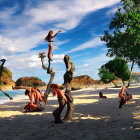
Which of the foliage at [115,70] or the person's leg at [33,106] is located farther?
the foliage at [115,70]

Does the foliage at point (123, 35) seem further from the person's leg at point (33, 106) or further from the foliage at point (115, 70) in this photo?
the foliage at point (115, 70)

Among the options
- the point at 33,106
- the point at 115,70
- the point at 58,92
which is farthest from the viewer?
the point at 115,70

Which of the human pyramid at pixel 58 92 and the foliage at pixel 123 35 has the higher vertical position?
the foliage at pixel 123 35

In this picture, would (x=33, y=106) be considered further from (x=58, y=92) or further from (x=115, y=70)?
(x=115, y=70)

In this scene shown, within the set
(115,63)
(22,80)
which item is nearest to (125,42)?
(115,63)

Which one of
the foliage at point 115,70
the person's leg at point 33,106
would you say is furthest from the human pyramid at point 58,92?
the foliage at point 115,70

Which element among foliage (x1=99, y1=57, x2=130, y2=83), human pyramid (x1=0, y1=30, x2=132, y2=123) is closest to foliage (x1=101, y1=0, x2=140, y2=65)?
human pyramid (x1=0, y1=30, x2=132, y2=123)

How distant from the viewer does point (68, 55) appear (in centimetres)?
936

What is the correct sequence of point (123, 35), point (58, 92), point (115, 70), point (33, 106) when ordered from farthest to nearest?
point (115, 70), point (123, 35), point (33, 106), point (58, 92)

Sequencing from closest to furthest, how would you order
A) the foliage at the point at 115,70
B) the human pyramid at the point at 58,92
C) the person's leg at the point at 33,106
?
1. the human pyramid at the point at 58,92
2. the person's leg at the point at 33,106
3. the foliage at the point at 115,70

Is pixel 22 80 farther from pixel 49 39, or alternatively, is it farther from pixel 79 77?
pixel 49 39

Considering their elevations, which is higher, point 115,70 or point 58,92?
point 115,70

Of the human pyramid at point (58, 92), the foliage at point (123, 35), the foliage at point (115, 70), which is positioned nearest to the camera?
the human pyramid at point (58, 92)

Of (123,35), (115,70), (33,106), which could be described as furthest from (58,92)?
(115,70)
